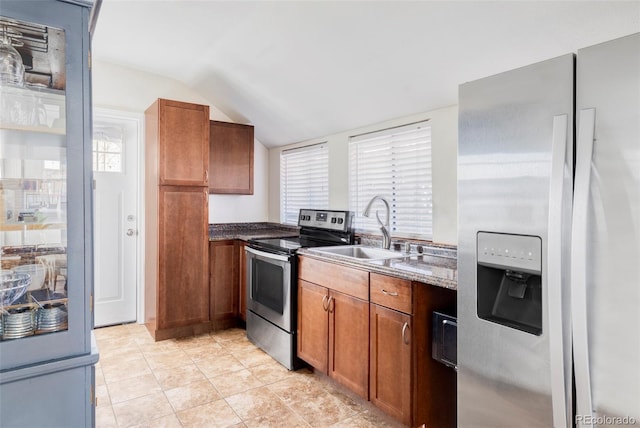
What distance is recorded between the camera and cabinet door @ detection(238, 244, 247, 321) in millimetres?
3685

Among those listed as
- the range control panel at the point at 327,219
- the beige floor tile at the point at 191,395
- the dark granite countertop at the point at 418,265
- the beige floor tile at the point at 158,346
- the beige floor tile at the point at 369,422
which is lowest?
the beige floor tile at the point at 369,422

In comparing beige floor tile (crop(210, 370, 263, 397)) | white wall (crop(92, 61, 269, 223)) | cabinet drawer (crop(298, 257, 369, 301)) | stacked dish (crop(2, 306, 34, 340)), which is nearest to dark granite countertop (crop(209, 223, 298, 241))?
white wall (crop(92, 61, 269, 223))

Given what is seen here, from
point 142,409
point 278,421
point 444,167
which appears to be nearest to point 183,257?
point 142,409

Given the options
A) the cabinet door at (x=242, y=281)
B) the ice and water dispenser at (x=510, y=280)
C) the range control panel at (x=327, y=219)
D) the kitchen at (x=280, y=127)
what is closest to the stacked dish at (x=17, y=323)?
the ice and water dispenser at (x=510, y=280)

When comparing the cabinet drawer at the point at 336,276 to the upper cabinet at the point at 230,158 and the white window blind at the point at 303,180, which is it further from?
the upper cabinet at the point at 230,158

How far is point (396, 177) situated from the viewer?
3064 millimetres

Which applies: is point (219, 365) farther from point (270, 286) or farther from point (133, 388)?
point (270, 286)

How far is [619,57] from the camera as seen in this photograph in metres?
1.09

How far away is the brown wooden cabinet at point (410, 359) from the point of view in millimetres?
1889

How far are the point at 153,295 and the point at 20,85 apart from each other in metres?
2.58

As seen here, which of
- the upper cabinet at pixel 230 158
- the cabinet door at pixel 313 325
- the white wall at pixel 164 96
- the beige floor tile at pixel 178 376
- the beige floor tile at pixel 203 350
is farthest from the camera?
the upper cabinet at pixel 230 158

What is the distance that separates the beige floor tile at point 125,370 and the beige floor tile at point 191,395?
1.41ft

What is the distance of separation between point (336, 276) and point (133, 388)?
1.58 meters

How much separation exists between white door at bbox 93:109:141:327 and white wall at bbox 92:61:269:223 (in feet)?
0.60
